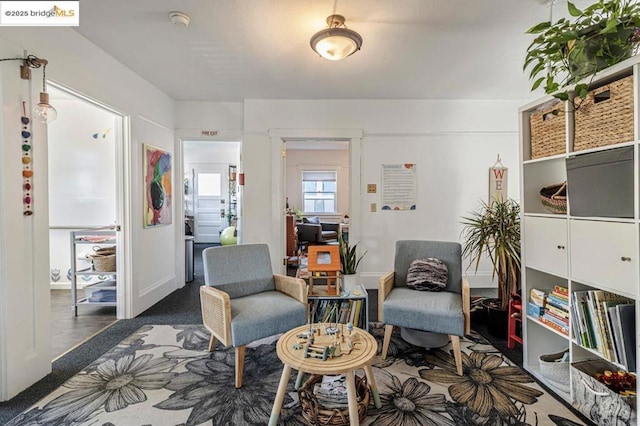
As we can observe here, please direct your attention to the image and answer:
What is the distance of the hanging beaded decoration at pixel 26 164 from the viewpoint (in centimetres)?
197

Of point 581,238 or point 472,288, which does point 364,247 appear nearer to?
point 472,288

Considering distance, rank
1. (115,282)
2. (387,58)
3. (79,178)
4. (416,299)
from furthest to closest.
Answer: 1. (79,178)
2. (115,282)
3. (387,58)
4. (416,299)

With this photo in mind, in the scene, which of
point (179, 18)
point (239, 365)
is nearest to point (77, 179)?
point (179, 18)

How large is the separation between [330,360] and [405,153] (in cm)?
328

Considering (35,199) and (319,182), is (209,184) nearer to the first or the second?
(319,182)

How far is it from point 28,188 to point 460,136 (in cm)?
450

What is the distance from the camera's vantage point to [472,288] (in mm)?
4191

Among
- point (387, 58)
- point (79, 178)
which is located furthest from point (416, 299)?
point (79, 178)

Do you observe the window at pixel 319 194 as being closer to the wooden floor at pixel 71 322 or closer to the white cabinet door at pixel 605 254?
the wooden floor at pixel 71 322

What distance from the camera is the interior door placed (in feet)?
26.4

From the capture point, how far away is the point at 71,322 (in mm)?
3043

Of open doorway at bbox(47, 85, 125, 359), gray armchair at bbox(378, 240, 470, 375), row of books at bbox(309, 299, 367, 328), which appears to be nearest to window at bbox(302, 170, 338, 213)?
open doorway at bbox(47, 85, 125, 359)

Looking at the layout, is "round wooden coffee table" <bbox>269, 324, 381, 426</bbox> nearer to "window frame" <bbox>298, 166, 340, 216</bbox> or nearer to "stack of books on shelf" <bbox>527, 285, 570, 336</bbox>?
"stack of books on shelf" <bbox>527, 285, 570, 336</bbox>

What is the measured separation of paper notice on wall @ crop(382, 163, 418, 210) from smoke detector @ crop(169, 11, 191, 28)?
2802 mm
